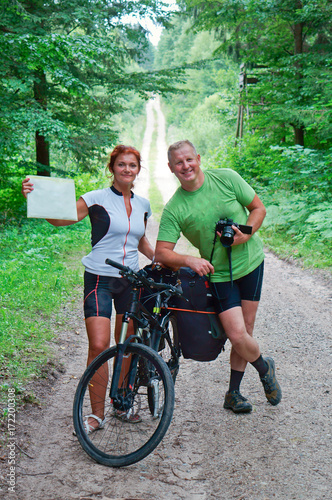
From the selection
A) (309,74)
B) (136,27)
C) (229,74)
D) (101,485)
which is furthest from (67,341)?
(229,74)

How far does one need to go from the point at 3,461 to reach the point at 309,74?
36.5 feet

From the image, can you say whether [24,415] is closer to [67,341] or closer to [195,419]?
[195,419]

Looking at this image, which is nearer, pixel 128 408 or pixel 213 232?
pixel 128 408

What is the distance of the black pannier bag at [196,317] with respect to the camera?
11.7 ft

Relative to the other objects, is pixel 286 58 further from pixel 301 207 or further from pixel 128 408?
pixel 128 408

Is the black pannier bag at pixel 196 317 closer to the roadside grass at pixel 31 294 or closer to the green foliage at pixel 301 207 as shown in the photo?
the roadside grass at pixel 31 294

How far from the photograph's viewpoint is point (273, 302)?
737 centimetres

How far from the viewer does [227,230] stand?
3336mm

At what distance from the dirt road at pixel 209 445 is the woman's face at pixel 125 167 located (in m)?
2.05

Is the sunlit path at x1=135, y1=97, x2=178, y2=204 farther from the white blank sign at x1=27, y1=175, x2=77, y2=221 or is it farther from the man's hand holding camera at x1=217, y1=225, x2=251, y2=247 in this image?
the man's hand holding camera at x1=217, y1=225, x2=251, y2=247

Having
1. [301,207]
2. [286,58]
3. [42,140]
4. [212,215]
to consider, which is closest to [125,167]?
[212,215]

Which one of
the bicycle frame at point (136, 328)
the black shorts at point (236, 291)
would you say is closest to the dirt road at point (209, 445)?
the bicycle frame at point (136, 328)

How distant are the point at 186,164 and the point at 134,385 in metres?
1.66

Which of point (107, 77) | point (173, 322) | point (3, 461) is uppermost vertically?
point (107, 77)
